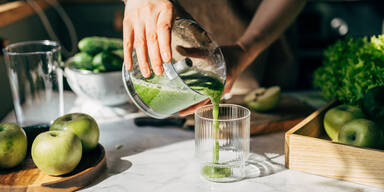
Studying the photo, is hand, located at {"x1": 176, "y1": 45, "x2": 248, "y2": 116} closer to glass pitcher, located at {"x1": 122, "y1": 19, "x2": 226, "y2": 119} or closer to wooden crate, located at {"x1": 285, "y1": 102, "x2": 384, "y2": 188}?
glass pitcher, located at {"x1": 122, "y1": 19, "x2": 226, "y2": 119}

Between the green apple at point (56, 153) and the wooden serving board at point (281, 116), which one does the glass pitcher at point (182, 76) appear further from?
the wooden serving board at point (281, 116)

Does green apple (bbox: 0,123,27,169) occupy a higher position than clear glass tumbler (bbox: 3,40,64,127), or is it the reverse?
clear glass tumbler (bbox: 3,40,64,127)

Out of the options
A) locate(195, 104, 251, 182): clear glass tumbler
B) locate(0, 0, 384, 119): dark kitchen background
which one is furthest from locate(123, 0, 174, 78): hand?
locate(0, 0, 384, 119): dark kitchen background

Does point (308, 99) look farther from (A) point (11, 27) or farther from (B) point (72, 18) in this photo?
(B) point (72, 18)

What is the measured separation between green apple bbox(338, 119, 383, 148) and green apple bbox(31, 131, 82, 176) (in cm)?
75

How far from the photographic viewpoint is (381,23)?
9.78 ft

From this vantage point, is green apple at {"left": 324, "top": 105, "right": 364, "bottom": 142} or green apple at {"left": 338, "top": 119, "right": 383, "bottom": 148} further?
green apple at {"left": 324, "top": 105, "right": 364, "bottom": 142}

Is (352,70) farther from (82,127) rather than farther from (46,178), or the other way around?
(46,178)

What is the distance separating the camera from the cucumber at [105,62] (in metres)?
1.50

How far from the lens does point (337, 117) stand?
1.23 meters

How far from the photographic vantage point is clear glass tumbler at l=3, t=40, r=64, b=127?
1.26 m

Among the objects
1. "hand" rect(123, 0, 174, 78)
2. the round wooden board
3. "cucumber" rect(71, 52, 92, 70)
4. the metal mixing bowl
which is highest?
"hand" rect(123, 0, 174, 78)

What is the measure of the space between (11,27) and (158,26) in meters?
1.25

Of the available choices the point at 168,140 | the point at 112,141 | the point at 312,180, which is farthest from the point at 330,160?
the point at 112,141
